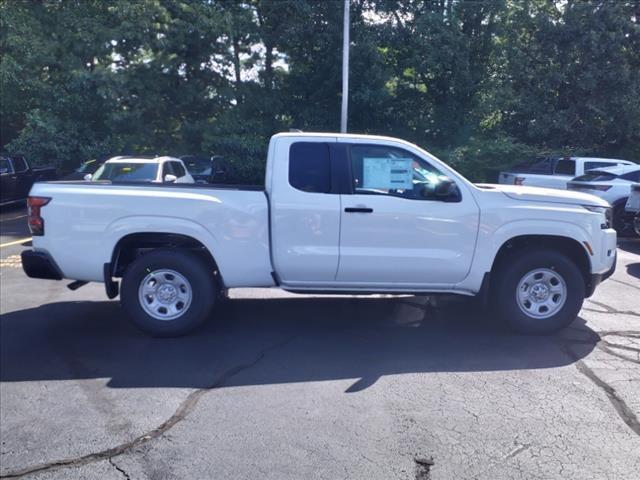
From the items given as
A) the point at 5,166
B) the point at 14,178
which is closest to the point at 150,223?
the point at 5,166

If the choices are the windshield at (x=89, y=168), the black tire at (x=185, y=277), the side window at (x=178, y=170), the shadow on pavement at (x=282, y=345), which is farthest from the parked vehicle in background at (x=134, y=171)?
the black tire at (x=185, y=277)

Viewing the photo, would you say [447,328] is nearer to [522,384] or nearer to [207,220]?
[522,384]

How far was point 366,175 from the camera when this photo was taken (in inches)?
254

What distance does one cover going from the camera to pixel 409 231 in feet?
20.6

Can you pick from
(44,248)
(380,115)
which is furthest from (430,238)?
(380,115)

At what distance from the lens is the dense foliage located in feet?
72.1

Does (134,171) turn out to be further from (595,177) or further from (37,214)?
(595,177)

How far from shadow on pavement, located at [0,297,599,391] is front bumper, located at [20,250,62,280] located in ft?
2.23

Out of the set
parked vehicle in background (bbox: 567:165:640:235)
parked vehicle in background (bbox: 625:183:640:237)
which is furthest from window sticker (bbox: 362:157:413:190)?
parked vehicle in background (bbox: 567:165:640:235)

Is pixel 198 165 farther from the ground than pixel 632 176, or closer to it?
Answer: closer to it

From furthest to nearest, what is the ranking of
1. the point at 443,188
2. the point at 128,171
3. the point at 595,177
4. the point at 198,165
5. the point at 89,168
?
the point at 198,165
the point at 89,168
the point at 595,177
the point at 128,171
the point at 443,188

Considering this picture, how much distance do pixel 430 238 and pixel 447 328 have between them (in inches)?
43.3

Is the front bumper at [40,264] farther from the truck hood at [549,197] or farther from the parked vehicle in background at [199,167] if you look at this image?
the parked vehicle in background at [199,167]

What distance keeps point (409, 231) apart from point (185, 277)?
7.46ft
